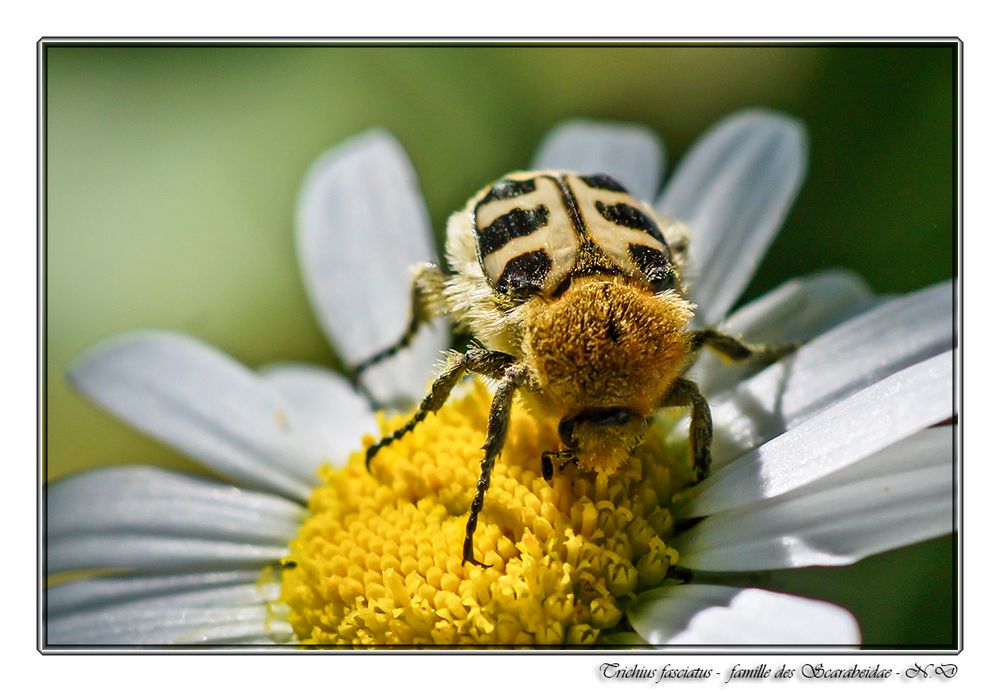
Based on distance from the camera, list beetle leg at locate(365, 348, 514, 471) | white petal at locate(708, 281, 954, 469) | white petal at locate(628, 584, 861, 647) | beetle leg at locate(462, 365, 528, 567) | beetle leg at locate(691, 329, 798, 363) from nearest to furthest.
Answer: white petal at locate(628, 584, 861, 647) → beetle leg at locate(462, 365, 528, 567) → beetle leg at locate(365, 348, 514, 471) → beetle leg at locate(691, 329, 798, 363) → white petal at locate(708, 281, 954, 469)

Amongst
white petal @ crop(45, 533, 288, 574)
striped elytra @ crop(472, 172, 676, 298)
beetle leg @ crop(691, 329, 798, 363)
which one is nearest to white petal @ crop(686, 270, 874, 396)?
beetle leg @ crop(691, 329, 798, 363)

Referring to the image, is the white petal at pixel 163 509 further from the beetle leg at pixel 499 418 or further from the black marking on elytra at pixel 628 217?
the black marking on elytra at pixel 628 217

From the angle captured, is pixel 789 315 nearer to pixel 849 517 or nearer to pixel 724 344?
pixel 724 344

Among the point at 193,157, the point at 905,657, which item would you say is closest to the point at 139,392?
the point at 193,157

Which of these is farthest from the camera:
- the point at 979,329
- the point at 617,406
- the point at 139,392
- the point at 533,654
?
the point at 139,392

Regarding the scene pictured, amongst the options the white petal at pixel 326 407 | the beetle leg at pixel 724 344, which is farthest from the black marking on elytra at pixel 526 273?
A: the white petal at pixel 326 407

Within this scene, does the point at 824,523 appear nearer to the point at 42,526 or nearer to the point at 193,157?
the point at 42,526

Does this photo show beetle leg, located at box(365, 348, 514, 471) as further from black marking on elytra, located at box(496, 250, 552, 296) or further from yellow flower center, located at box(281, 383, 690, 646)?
yellow flower center, located at box(281, 383, 690, 646)
